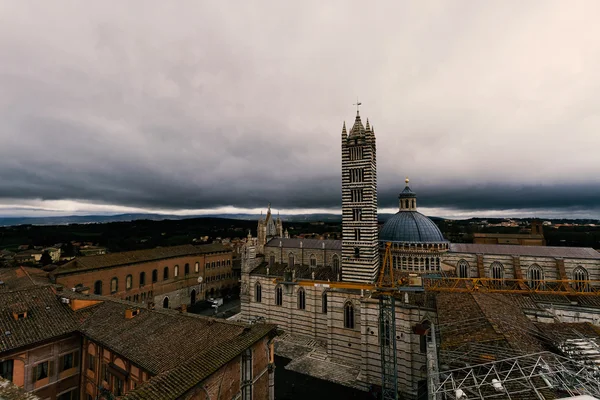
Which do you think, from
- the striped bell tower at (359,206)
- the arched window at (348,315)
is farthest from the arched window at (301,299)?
the arched window at (348,315)

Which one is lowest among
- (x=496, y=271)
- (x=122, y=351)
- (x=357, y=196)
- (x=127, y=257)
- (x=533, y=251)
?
(x=122, y=351)

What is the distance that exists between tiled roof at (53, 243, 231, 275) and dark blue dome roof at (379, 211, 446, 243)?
35.4 meters

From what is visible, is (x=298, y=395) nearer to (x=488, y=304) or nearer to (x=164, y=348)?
(x=164, y=348)

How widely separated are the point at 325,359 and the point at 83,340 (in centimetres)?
2232

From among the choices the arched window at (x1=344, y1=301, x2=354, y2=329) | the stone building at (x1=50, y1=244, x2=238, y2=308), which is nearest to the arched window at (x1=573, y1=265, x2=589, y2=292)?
the arched window at (x1=344, y1=301, x2=354, y2=329)

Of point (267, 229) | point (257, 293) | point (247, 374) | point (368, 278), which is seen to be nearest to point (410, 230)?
point (368, 278)

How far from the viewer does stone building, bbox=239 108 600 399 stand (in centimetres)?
2464

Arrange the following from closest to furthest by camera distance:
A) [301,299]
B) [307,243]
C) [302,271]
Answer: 1. [301,299]
2. [302,271]
3. [307,243]

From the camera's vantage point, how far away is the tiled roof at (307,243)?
138 ft

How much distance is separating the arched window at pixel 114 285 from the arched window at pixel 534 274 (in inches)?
2133

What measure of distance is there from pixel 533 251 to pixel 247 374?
36234mm

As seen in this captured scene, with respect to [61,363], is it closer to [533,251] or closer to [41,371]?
[41,371]

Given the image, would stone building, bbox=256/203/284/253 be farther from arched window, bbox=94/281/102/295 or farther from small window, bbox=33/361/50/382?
small window, bbox=33/361/50/382

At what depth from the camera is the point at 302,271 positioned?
3959cm
